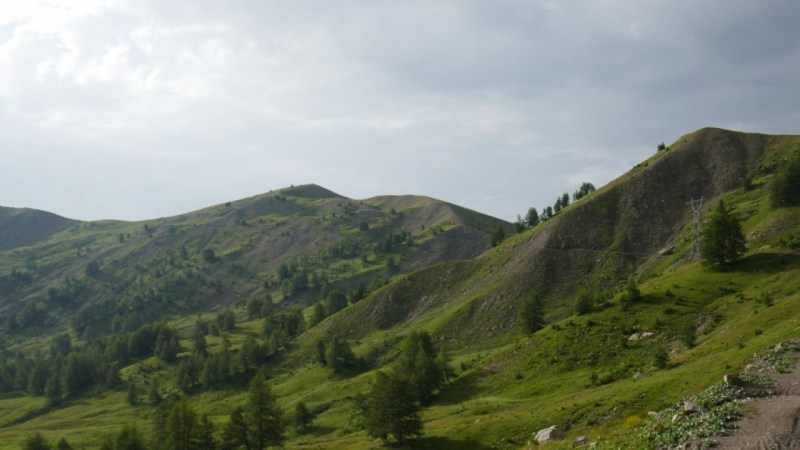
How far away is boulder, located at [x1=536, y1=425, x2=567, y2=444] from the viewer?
178 feet

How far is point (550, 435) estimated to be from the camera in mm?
54781

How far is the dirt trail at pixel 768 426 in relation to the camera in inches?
1106

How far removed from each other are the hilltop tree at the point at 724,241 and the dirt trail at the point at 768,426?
73.3 m

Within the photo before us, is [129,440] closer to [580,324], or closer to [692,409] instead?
[580,324]

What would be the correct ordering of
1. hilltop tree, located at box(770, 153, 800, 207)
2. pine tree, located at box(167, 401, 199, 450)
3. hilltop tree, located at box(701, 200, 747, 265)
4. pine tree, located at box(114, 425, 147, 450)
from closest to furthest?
pine tree, located at box(167, 401, 199, 450) < pine tree, located at box(114, 425, 147, 450) < hilltop tree, located at box(701, 200, 747, 265) < hilltop tree, located at box(770, 153, 800, 207)

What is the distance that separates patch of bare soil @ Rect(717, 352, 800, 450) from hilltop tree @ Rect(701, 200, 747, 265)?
239 ft

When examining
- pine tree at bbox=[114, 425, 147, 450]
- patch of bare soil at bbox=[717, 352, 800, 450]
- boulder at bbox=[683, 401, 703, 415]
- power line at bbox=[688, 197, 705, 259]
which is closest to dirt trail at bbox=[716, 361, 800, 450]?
patch of bare soil at bbox=[717, 352, 800, 450]

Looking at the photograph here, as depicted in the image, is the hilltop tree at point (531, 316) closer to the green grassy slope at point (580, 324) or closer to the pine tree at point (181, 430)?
the green grassy slope at point (580, 324)

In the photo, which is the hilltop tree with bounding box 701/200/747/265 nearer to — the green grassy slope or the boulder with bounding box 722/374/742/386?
the green grassy slope

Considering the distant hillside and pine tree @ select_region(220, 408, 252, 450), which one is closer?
pine tree @ select_region(220, 408, 252, 450)

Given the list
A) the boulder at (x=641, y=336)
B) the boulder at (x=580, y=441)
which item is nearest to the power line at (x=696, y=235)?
the boulder at (x=641, y=336)

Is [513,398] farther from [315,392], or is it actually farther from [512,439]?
[315,392]

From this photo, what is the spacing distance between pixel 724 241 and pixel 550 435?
67.3 m

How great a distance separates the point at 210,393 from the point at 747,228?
16346 centimetres
